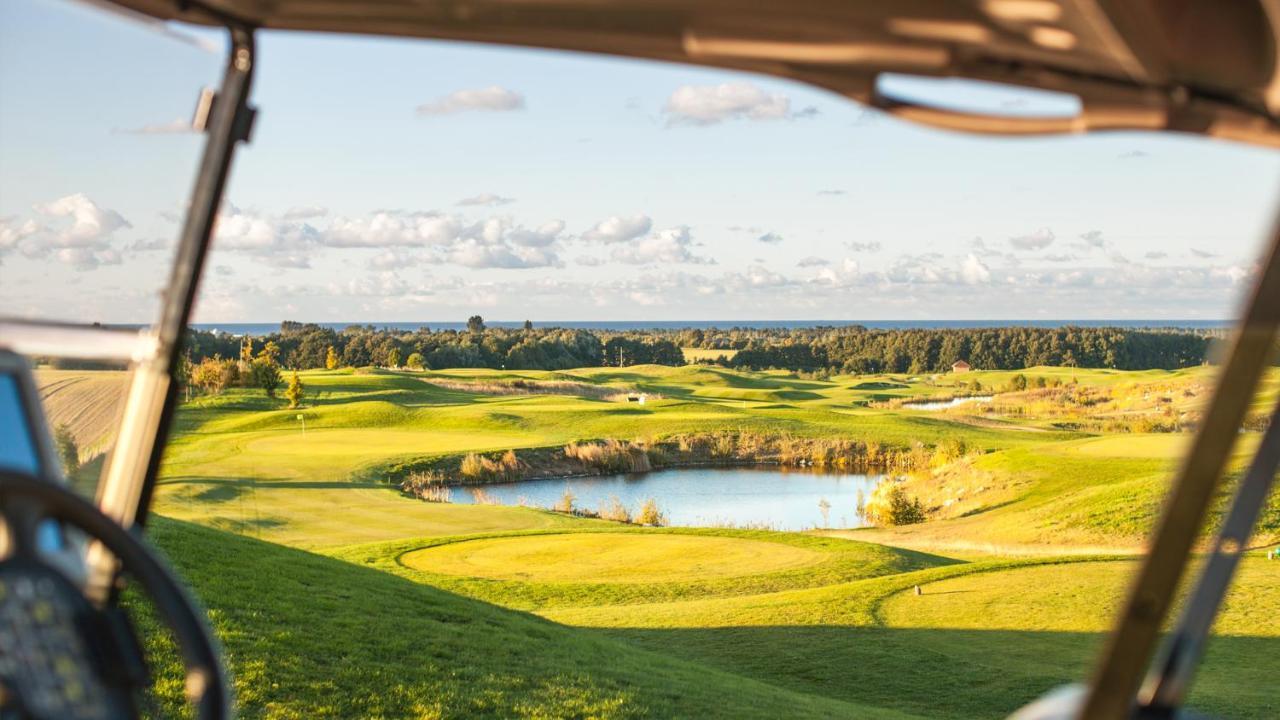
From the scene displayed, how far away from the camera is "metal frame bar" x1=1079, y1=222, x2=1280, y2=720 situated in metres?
1.14

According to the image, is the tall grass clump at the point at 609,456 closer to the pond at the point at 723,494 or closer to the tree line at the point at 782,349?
the pond at the point at 723,494

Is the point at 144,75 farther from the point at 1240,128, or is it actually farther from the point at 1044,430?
the point at 1044,430

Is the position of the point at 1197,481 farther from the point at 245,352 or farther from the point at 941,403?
the point at 941,403

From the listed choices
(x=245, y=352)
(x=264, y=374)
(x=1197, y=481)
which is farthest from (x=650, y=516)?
(x=1197, y=481)

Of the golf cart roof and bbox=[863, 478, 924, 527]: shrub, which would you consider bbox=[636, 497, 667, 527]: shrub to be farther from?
the golf cart roof

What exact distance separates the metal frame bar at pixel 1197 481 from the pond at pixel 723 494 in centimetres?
1584

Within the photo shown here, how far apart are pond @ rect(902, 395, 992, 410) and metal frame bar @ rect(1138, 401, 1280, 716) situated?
102ft

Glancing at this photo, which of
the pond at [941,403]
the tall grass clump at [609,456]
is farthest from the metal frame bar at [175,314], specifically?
the pond at [941,403]

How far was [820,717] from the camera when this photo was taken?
19.5ft

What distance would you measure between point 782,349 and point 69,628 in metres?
42.8

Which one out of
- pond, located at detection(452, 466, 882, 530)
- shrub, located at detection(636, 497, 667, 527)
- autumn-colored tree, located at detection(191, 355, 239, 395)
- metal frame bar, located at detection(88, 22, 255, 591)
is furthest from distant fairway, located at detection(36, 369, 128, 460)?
pond, located at detection(452, 466, 882, 530)

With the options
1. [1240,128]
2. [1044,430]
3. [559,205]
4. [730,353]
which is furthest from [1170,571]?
[559,205]

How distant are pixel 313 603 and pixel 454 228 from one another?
1587 inches

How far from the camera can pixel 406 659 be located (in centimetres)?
606
